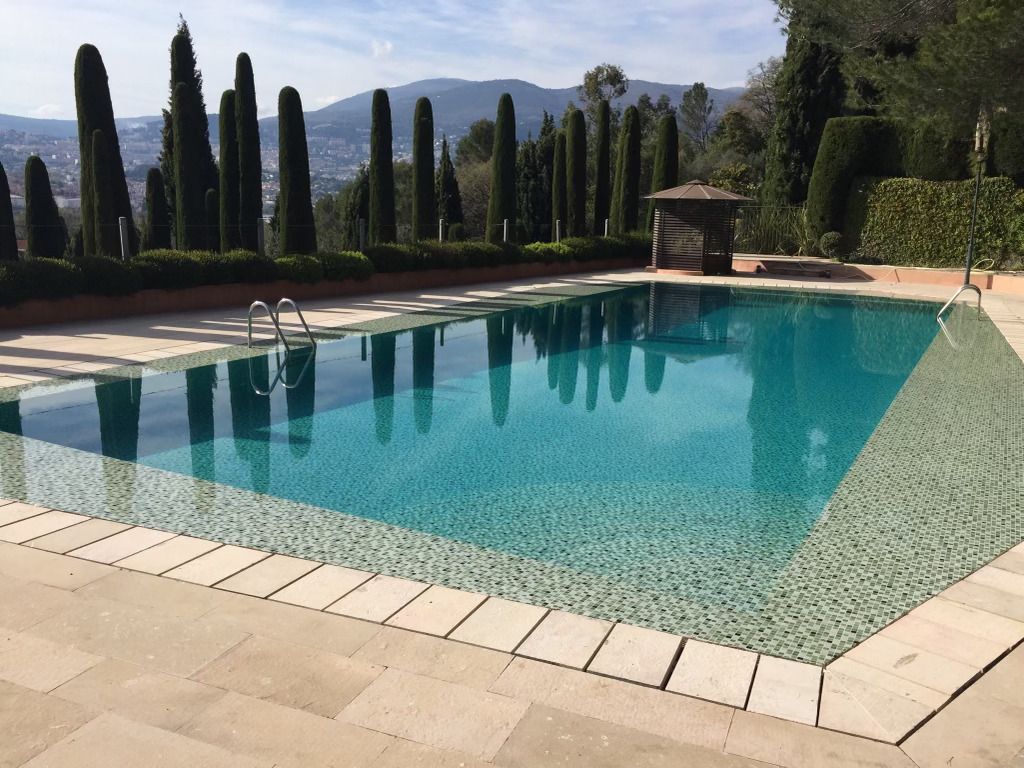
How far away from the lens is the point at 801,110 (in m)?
24.8

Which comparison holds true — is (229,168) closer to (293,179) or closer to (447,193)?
(293,179)

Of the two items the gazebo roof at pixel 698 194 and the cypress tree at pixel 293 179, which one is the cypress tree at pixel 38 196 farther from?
the gazebo roof at pixel 698 194

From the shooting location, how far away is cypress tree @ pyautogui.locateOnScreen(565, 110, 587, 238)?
23.6 metres

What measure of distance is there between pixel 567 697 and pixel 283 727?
0.94 m

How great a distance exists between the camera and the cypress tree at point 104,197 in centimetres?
1480

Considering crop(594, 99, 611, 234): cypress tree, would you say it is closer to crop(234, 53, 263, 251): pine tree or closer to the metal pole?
crop(234, 53, 263, 251): pine tree

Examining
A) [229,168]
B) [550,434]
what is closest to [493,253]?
[229,168]

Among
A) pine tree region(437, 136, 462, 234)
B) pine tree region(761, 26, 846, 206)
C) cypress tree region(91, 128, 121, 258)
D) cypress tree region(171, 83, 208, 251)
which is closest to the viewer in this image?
cypress tree region(91, 128, 121, 258)

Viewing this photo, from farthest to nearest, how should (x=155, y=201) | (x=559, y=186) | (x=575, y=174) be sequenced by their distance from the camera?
(x=559, y=186), (x=575, y=174), (x=155, y=201)

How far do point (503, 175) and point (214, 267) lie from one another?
34.5 ft

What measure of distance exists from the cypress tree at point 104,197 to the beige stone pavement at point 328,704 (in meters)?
12.8

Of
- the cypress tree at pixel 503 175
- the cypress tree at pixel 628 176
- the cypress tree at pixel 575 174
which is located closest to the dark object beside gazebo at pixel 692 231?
the cypress tree at pixel 575 174

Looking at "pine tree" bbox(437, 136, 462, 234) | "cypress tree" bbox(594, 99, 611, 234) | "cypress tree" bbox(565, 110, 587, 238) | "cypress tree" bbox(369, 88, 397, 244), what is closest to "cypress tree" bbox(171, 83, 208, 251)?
"cypress tree" bbox(369, 88, 397, 244)

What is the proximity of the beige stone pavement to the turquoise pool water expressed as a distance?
45.6 inches
